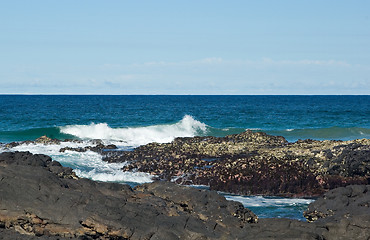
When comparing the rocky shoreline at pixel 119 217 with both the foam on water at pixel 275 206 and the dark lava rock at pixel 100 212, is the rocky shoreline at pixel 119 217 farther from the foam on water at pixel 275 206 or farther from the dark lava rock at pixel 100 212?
the foam on water at pixel 275 206

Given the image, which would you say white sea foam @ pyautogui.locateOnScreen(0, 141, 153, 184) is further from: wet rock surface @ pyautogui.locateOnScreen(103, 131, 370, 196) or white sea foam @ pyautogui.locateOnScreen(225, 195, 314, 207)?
white sea foam @ pyautogui.locateOnScreen(225, 195, 314, 207)

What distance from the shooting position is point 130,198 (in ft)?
44.0

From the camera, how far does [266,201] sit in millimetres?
20703

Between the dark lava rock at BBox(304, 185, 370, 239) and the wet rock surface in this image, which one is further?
the wet rock surface

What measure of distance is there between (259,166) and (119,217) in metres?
13.8

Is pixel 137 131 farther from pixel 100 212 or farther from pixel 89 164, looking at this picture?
pixel 100 212

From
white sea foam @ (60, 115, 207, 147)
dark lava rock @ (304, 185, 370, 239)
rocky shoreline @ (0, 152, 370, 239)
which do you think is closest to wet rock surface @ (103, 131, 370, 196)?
dark lava rock @ (304, 185, 370, 239)

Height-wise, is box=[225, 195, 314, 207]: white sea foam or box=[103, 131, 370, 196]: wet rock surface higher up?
box=[103, 131, 370, 196]: wet rock surface

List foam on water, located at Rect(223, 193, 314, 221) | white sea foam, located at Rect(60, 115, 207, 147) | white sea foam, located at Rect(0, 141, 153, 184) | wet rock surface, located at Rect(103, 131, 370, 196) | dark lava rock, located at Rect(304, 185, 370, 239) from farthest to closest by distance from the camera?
white sea foam, located at Rect(60, 115, 207, 147) → white sea foam, located at Rect(0, 141, 153, 184) → wet rock surface, located at Rect(103, 131, 370, 196) → foam on water, located at Rect(223, 193, 314, 221) → dark lava rock, located at Rect(304, 185, 370, 239)

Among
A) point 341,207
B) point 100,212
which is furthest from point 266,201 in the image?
point 100,212

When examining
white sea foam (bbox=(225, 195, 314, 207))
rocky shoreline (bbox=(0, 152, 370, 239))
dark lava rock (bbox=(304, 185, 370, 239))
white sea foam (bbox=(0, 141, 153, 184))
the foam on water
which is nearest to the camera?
rocky shoreline (bbox=(0, 152, 370, 239))

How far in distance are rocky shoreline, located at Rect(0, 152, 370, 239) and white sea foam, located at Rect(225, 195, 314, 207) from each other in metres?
6.63

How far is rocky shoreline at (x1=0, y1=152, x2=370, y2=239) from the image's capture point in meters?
11.3

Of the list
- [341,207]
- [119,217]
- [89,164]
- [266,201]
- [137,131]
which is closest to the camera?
[119,217]
